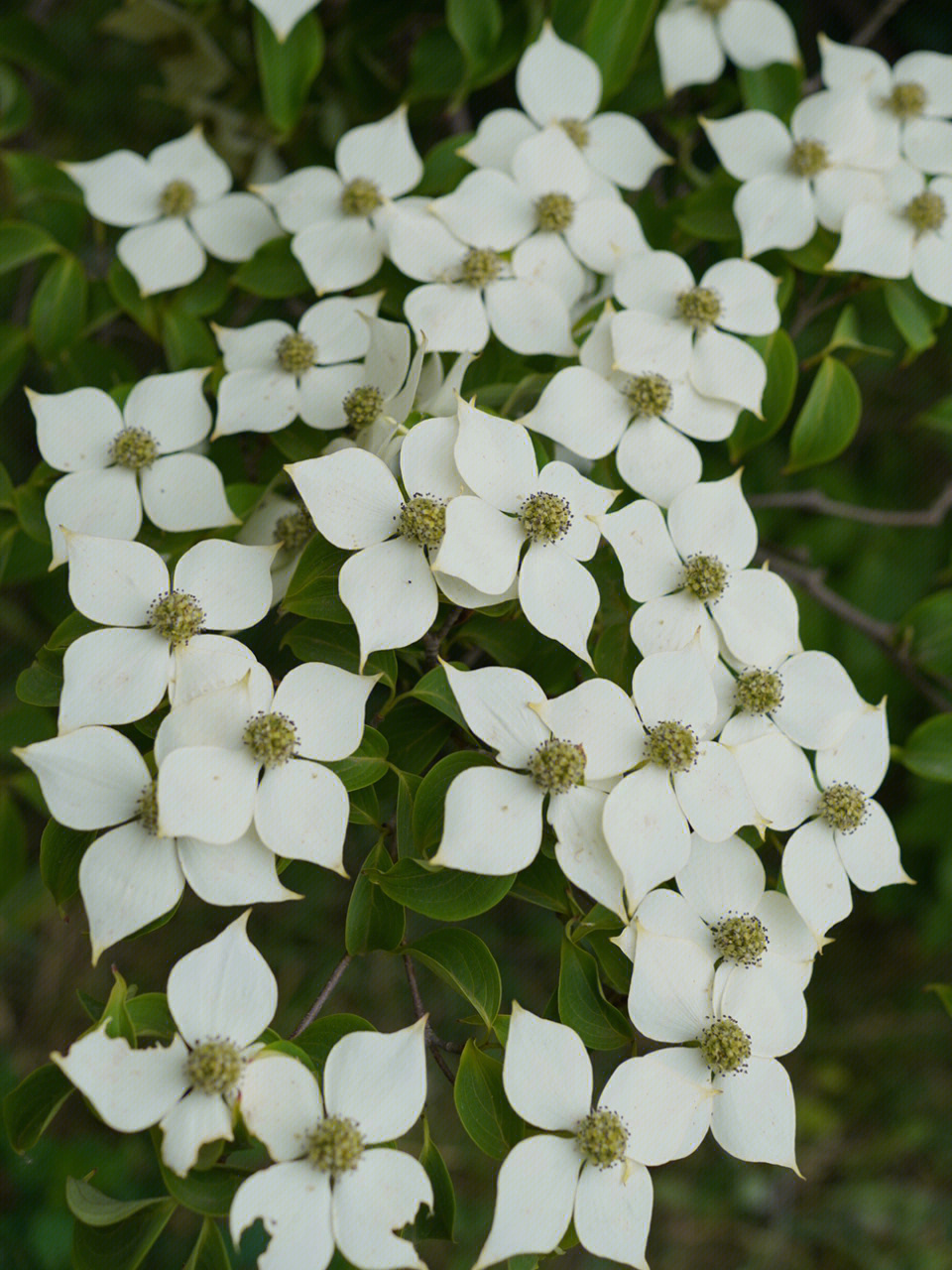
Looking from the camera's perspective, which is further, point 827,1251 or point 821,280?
point 827,1251

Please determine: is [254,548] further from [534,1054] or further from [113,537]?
[534,1054]

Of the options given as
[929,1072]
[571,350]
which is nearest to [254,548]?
[571,350]

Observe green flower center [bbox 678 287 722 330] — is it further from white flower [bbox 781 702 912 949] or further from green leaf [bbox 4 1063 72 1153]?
green leaf [bbox 4 1063 72 1153]

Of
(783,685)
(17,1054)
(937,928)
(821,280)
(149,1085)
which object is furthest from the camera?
(17,1054)

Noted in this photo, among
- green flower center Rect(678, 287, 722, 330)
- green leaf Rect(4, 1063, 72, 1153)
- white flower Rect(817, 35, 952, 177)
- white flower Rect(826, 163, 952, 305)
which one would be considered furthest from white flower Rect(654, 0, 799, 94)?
green leaf Rect(4, 1063, 72, 1153)

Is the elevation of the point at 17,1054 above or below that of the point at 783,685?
below

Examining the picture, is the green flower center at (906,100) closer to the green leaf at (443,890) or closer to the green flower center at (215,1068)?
the green leaf at (443,890)
